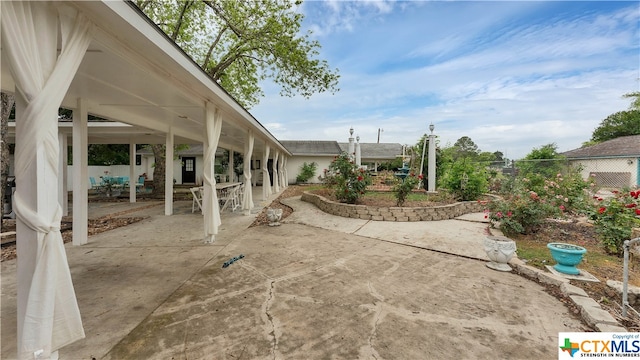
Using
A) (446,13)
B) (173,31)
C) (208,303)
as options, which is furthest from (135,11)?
(173,31)

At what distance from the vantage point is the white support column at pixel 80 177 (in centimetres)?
475

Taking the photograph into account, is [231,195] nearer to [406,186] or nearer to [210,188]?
[210,188]

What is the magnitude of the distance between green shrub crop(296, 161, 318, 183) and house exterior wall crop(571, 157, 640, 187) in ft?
49.4

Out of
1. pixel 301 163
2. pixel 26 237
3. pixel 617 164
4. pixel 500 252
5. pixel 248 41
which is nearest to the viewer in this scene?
pixel 26 237

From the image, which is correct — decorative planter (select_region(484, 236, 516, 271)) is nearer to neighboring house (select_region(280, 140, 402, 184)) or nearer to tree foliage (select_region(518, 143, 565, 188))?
tree foliage (select_region(518, 143, 565, 188))

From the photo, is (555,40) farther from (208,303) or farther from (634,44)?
(208,303)

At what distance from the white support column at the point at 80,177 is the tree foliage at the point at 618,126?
38168 mm

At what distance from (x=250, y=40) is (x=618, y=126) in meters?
36.7

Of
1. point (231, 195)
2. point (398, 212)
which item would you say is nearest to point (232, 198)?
point (231, 195)

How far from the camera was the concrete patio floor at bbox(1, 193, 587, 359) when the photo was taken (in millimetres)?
1983

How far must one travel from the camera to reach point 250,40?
1001 centimetres

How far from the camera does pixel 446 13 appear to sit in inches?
249

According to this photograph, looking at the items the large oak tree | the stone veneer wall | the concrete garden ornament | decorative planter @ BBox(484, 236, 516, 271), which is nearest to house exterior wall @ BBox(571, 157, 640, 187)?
the stone veneer wall

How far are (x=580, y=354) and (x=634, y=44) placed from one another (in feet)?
25.5
